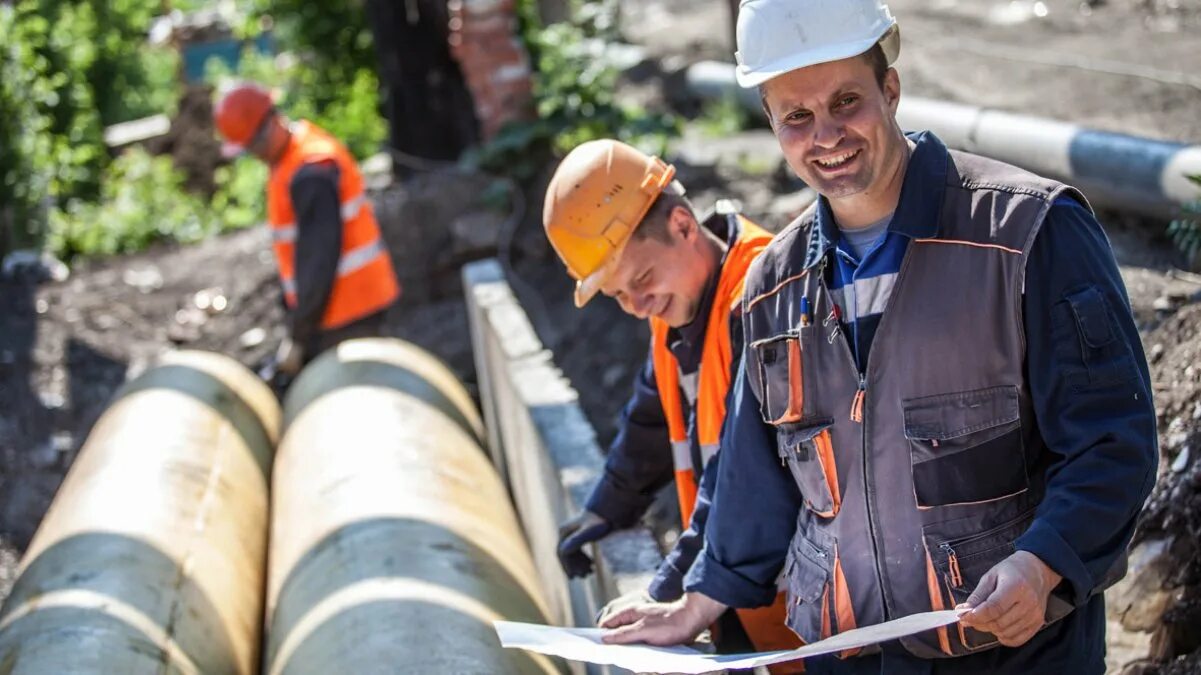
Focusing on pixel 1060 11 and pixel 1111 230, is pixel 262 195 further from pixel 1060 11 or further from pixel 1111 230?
pixel 1111 230

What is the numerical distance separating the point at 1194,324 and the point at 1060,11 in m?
7.70

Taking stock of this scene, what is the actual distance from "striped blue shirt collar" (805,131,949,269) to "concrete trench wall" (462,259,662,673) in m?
1.60

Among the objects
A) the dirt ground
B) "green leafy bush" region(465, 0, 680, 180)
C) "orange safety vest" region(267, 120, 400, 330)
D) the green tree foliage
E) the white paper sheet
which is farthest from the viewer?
the green tree foliage

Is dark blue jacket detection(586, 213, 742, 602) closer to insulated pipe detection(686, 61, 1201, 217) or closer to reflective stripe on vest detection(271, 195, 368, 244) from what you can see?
insulated pipe detection(686, 61, 1201, 217)

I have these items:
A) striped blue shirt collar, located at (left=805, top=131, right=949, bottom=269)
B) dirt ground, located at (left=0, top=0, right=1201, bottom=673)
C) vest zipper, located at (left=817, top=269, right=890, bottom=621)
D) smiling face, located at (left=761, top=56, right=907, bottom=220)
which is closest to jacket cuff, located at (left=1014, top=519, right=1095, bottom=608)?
vest zipper, located at (left=817, top=269, right=890, bottom=621)

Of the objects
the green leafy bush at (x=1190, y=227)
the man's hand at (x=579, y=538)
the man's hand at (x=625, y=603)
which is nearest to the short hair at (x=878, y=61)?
the man's hand at (x=625, y=603)

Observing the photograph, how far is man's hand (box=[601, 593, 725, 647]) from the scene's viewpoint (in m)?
2.88

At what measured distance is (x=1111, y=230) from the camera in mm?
5590

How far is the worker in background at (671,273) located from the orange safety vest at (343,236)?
11.8ft

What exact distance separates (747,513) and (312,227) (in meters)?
4.34

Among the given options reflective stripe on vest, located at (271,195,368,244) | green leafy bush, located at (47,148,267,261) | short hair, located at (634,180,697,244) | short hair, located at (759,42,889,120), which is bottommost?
green leafy bush, located at (47,148,267,261)

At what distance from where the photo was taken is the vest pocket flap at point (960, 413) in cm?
235

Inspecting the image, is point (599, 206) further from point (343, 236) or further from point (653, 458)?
point (343, 236)

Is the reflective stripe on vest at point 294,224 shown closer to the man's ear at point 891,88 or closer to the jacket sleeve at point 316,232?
the jacket sleeve at point 316,232
